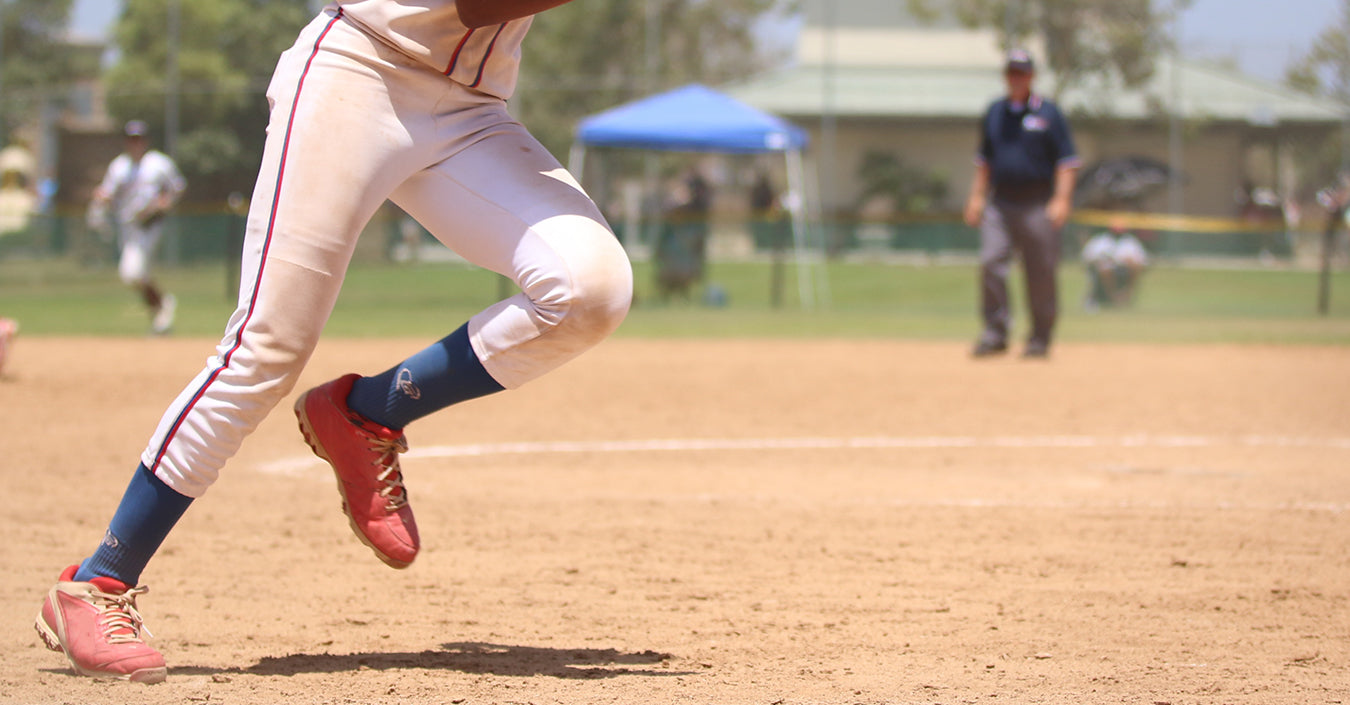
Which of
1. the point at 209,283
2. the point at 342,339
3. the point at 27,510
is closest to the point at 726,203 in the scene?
the point at 209,283

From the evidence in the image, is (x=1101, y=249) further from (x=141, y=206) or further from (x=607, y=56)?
(x=607, y=56)

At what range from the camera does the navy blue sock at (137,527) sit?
296 centimetres

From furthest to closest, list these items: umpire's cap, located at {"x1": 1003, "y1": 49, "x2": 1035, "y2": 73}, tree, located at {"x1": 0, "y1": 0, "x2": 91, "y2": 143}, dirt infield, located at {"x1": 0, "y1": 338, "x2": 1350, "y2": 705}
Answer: tree, located at {"x1": 0, "y1": 0, "x2": 91, "y2": 143} → umpire's cap, located at {"x1": 1003, "y1": 49, "x2": 1035, "y2": 73} → dirt infield, located at {"x1": 0, "y1": 338, "x2": 1350, "y2": 705}

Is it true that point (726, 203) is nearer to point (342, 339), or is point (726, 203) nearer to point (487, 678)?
point (342, 339)

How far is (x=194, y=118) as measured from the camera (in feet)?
89.6

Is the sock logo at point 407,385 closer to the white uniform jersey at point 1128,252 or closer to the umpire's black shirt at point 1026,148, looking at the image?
the umpire's black shirt at point 1026,148

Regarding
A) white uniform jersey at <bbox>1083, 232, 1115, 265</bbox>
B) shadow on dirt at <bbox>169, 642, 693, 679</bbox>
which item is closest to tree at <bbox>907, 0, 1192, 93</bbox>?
white uniform jersey at <bbox>1083, 232, 1115, 265</bbox>

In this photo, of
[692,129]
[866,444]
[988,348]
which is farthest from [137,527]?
[692,129]

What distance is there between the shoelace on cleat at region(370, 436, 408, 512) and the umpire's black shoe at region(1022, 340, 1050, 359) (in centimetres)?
869

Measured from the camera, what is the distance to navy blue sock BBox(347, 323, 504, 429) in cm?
307

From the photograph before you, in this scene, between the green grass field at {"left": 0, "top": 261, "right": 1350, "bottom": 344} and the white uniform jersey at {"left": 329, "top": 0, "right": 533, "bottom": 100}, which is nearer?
the white uniform jersey at {"left": 329, "top": 0, "right": 533, "bottom": 100}

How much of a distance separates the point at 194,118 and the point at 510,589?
1002 inches

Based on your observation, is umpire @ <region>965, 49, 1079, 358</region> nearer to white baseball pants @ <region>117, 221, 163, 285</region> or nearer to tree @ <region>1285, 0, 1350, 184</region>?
white baseball pants @ <region>117, 221, 163, 285</region>

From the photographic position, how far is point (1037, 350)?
1118 cm
